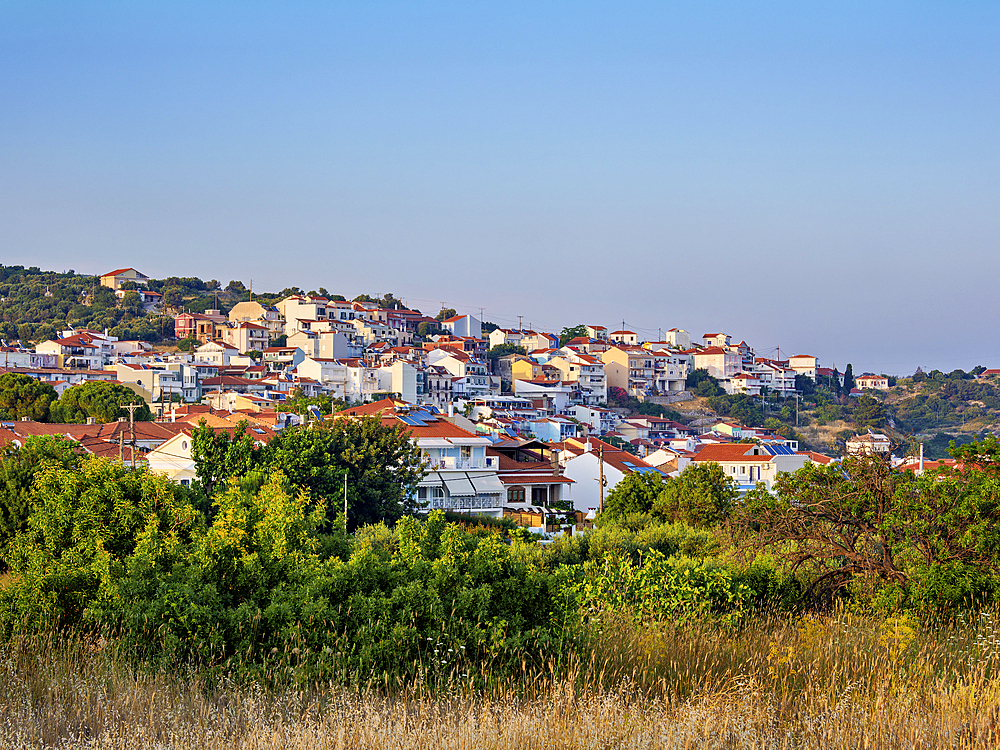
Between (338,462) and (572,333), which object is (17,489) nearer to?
(338,462)

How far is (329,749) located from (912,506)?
674 cm

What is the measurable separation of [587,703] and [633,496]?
23.7 metres

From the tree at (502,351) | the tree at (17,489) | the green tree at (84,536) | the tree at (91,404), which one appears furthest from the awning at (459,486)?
the tree at (502,351)

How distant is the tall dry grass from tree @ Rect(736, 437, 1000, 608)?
3172mm

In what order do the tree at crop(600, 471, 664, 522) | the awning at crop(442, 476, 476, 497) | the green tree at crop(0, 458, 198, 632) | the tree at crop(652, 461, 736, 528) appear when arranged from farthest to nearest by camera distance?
the awning at crop(442, 476, 476, 497), the tree at crop(600, 471, 664, 522), the tree at crop(652, 461, 736, 528), the green tree at crop(0, 458, 198, 632)

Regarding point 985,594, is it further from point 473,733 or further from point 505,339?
point 505,339

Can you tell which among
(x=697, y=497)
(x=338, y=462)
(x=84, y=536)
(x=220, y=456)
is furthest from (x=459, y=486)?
(x=84, y=536)

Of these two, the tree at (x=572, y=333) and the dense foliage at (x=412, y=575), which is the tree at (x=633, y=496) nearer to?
the dense foliage at (x=412, y=575)

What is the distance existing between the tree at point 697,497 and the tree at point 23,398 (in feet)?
114

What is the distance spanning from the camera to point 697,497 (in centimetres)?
2402

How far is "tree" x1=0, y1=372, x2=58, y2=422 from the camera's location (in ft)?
156

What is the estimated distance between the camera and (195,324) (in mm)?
99750

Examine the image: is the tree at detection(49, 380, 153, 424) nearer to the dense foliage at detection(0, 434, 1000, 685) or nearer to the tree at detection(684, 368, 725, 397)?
the dense foliage at detection(0, 434, 1000, 685)

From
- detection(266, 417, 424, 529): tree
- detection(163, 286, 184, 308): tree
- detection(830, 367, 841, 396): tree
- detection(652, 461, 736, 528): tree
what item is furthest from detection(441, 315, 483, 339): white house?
detection(652, 461, 736, 528): tree
